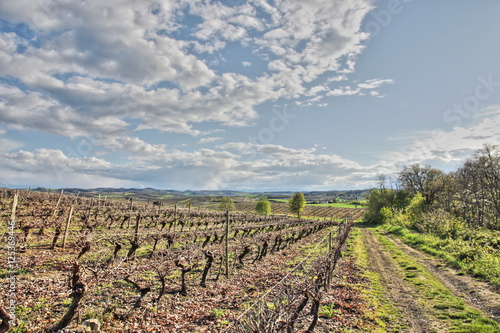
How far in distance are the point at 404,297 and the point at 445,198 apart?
5002 cm

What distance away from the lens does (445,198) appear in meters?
51.5

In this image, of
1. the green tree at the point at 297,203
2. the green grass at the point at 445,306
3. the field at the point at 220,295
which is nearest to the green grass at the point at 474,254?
the field at the point at 220,295

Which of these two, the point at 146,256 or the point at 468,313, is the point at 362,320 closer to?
the point at 468,313

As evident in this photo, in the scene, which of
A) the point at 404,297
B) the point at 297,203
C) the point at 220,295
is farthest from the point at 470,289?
the point at 297,203

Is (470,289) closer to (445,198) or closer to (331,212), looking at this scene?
(445,198)

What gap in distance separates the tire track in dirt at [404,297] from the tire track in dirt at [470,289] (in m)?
2.20

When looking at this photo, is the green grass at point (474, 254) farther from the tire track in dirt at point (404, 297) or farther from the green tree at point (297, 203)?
the green tree at point (297, 203)

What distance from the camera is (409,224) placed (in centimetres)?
4847

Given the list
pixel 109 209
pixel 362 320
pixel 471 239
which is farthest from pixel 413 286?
pixel 109 209

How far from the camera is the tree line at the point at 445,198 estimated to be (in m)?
34.9

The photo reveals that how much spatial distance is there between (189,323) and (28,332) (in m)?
4.76

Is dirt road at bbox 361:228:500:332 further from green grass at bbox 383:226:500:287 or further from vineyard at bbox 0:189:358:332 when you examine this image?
vineyard at bbox 0:189:358:332

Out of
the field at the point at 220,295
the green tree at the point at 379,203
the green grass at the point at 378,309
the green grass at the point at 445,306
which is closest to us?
the field at the point at 220,295

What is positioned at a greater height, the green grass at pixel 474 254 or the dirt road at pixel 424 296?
the green grass at pixel 474 254
